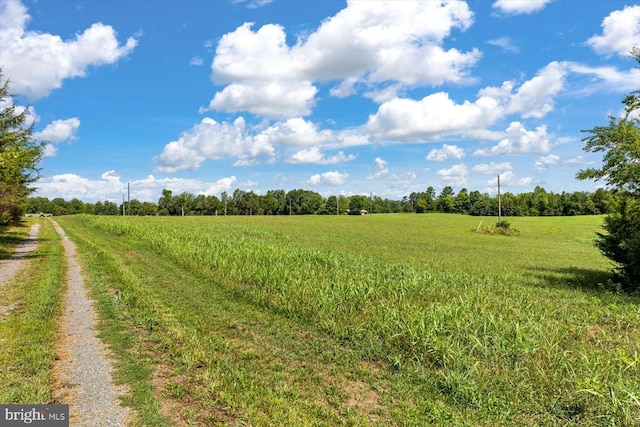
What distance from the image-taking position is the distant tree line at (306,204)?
4257 inches

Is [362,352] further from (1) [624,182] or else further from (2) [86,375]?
(1) [624,182]

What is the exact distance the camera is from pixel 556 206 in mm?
107500

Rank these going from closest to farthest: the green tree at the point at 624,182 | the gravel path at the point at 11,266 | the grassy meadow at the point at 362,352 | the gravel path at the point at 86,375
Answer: the gravel path at the point at 86,375 < the grassy meadow at the point at 362,352 < the gravel path at the point at 11,266 < the green tree at the point at 624,182

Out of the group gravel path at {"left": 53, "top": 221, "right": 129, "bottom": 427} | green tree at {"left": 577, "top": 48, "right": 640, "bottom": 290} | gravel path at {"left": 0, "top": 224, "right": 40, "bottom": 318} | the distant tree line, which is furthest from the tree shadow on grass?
the distant tree line

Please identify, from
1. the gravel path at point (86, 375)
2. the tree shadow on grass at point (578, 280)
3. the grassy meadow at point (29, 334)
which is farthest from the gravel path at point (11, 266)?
the tree shadow on grass at point (578, 280)

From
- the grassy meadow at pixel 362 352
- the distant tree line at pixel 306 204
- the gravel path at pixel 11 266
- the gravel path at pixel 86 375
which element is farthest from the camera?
the distant tree line at pixel 306 204

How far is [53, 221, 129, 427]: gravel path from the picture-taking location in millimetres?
4175

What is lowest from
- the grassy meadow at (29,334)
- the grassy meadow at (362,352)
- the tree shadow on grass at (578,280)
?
the tree shadow on grass at (578,280)

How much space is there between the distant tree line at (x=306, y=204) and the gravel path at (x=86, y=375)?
4219 inches

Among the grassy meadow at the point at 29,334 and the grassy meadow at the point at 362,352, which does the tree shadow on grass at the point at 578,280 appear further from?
the grassy meadow at the point at 29,334

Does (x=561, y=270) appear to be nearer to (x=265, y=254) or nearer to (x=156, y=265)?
(x=265, y=254)

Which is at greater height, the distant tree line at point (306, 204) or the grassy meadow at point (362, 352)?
the distant tree line at point (306, 204)

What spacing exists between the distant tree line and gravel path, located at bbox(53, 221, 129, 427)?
10717 cm

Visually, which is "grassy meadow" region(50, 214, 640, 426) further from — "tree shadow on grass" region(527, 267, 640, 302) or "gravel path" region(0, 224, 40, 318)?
"tree shadow on grass" region(527, 267, 640, 302)
